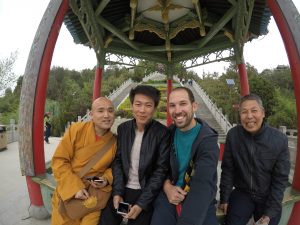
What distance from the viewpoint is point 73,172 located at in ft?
8.16

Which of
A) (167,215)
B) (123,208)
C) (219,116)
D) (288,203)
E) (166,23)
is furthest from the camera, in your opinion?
(219,116)

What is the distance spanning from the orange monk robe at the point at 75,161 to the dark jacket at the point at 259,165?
3.66 ft

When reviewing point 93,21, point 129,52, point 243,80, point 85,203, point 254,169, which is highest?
point 93,21

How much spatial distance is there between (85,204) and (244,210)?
4.74ft

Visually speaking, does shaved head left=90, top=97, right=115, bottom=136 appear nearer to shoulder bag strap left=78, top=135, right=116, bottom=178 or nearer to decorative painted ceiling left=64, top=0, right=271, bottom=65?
shoulder bag strap left=78, top=135, right=116, bottom=178

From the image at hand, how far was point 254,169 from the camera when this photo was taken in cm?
243

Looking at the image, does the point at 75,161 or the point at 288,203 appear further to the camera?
the point at 288,203

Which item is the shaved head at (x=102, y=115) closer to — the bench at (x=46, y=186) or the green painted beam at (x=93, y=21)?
the bench at (x=46, y=186)

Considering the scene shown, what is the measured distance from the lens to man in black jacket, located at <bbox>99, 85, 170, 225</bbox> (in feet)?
7.34

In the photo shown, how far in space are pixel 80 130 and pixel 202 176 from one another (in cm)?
124

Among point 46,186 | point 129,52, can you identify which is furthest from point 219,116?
point 46,186

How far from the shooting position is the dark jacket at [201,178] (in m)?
1.84

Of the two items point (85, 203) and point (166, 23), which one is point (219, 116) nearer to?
point (166, 23)

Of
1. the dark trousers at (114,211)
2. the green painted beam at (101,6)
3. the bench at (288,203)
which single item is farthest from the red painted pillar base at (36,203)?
the green painted beam at (101,6)
